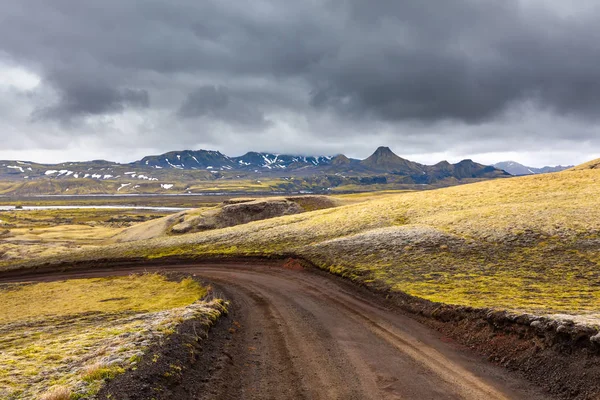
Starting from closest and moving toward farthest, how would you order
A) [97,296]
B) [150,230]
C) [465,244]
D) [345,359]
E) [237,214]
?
[345,359], [97,296], [465,244], [237,214], [150,230]

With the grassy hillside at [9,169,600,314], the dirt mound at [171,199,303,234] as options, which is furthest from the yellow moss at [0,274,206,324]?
the dirt mound at [171,199,303,234]

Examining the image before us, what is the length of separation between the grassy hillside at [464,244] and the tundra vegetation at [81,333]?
53.7 feet

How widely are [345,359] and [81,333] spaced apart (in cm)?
1484

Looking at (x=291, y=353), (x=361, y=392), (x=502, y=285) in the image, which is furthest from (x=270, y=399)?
(x=502, y=285)

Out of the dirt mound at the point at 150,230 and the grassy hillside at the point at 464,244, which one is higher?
the grassy hillside at the point at 464,244

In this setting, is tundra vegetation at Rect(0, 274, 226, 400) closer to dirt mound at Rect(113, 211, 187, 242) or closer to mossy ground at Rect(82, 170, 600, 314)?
mossy ground at Rect(82, 170, 600, 314)

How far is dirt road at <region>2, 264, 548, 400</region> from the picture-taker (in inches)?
523

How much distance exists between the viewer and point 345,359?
16.3m

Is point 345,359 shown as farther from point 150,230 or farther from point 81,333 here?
point 150,230

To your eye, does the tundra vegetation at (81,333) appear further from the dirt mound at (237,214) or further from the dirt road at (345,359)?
the dirt mound at (237,214)

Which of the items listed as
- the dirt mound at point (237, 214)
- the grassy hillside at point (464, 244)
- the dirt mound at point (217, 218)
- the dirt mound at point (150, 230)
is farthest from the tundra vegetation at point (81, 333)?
the dirt mound at point (150, 230)

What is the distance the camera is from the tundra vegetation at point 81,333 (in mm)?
12305

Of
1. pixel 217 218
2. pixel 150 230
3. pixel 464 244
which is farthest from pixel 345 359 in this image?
pixel 150 230

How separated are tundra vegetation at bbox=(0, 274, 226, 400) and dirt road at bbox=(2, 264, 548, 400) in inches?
135
